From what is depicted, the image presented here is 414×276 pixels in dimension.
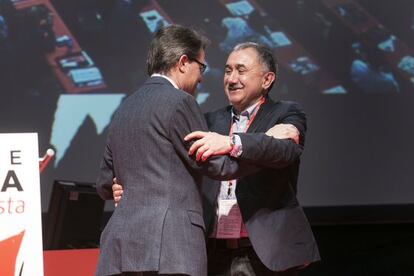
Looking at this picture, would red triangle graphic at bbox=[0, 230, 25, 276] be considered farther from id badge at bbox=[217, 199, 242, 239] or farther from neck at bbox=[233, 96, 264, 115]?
neck at bbox=[233, 96, 264, 115]

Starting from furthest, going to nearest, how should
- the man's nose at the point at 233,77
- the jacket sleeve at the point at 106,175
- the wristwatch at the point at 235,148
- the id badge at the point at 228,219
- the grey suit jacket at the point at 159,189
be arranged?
1. the man's nose at the point at 233,77
2. the id badge at the point at 228,219
3. the jacket sleeve at the point at 106,175
4. the wristwatch at the point at 235,148
5. the grey suit jacket at the point at 159,189

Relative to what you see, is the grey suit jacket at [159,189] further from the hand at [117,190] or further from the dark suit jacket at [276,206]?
the dark suit jacket at [276,206]

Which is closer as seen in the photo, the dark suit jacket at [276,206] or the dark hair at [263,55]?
the dark suit jacket at [276,206]

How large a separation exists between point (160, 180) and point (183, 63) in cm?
40

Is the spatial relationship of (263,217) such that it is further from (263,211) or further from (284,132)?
(284,132)

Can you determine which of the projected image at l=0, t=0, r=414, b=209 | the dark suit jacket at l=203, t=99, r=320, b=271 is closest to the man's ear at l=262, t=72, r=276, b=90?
the dark suit jacket at l=203, t=99, r=320, b=271

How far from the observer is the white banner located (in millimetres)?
2518

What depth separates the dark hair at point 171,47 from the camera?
7.01ft

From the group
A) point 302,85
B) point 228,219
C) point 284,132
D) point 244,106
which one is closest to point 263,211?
point 228,219

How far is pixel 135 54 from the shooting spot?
4781mm

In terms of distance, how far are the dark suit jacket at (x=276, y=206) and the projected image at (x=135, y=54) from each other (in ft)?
7.42

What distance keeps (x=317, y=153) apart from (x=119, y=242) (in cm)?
304

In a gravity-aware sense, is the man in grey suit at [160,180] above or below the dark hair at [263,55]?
below

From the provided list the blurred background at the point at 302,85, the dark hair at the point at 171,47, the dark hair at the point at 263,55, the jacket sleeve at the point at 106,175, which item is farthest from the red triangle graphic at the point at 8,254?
the blurred background at the point at 302,85
